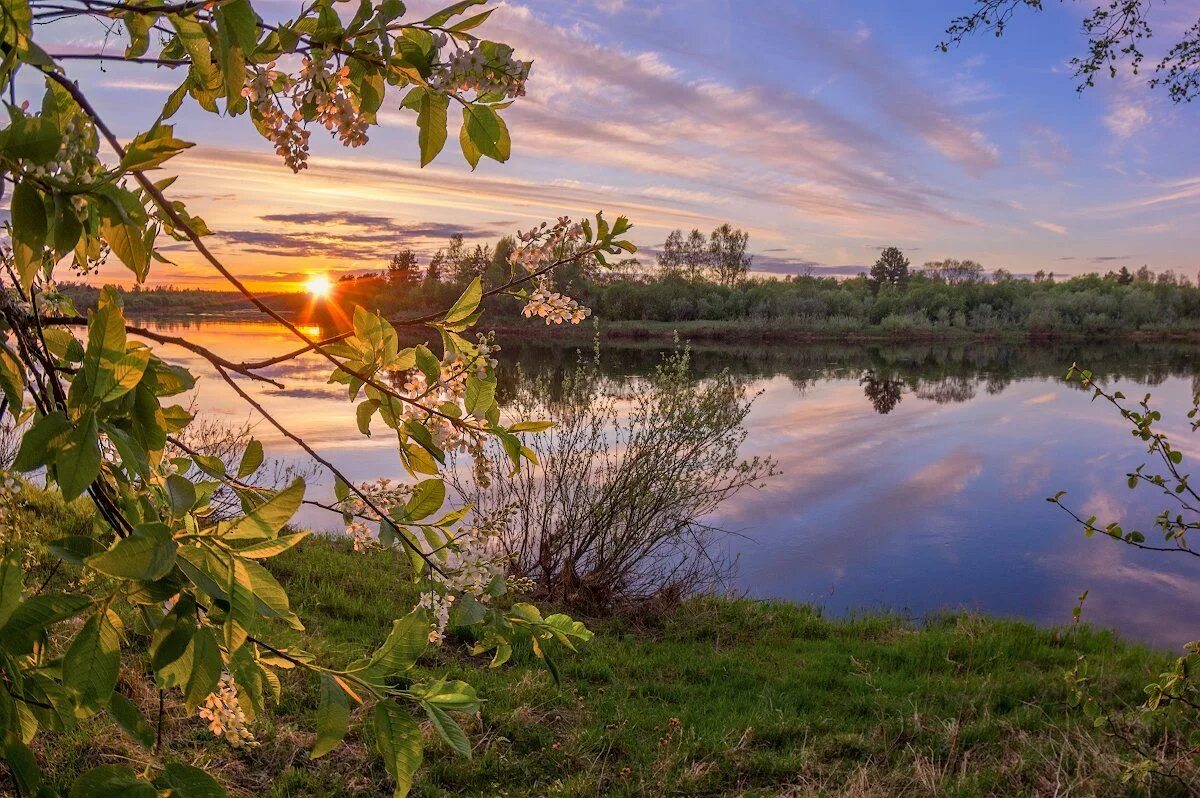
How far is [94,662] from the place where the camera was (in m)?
0.84

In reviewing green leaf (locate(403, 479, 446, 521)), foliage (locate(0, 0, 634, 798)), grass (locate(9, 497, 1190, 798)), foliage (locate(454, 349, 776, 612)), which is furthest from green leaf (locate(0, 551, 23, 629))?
foliage (locate(454, 349, 776, 612))

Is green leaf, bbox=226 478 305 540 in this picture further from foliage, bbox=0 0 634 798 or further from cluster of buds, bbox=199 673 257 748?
cluster of buds, bbox=199 673 257 748

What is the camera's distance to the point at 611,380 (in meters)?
8.25

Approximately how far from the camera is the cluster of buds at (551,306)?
6.00ft

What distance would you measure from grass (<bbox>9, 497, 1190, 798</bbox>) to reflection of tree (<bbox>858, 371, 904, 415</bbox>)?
1442cm

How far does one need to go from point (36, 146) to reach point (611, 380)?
7.54 m

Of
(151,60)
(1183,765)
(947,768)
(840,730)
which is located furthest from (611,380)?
(151,60)

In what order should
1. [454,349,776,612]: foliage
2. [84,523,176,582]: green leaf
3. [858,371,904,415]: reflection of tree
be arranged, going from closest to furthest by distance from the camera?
1. [84,523,176,582]: green leaf
2. [454,349,776,612]: foliage
3. [858,371,904,415]: reflection of tree

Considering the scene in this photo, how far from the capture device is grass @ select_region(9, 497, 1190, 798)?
3.67 meters

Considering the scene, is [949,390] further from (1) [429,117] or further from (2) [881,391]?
(1) [429,117]

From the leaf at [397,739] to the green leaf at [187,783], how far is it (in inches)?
7.0

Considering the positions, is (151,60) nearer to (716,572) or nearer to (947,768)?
(947,768)

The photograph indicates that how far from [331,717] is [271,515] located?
0.32 meters

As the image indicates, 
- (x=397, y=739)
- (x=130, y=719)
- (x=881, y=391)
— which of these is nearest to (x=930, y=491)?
(x=881, y=391)
